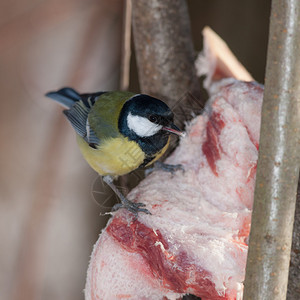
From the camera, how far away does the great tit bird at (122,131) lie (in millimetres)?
807

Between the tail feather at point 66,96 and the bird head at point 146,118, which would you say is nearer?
the bird head at point 146,118

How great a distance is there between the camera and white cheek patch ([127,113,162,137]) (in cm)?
83

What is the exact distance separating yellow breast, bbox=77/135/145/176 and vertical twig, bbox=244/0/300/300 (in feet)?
1.16

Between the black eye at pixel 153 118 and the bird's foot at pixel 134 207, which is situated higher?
the black eye at pixel 153 118

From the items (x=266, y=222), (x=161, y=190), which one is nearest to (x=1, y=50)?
(x=161, y=190)

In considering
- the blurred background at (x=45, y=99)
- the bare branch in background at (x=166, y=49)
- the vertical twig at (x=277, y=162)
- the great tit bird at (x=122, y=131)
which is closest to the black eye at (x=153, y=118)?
the great tit bird at (x=122, y=131)

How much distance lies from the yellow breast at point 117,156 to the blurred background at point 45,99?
60 centimetres

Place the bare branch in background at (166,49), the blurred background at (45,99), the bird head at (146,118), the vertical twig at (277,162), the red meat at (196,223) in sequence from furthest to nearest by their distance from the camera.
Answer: the blurred background at (45,99)
the bare branch in background at (166,49)
the bird head at (146,118)
the red meat at (196,223)
the vertical twig at (277,162)

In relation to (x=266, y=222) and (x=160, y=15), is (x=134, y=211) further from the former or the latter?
(x=160, y=15)

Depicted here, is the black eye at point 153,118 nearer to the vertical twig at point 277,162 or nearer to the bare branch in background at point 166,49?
the bare branch in background at point 166,49

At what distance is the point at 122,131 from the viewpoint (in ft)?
3.00

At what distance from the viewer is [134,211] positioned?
722mm

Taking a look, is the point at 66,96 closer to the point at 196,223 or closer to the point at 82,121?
the point at 82,121

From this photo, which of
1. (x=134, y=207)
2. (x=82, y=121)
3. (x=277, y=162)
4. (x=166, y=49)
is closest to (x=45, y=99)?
(x=82, y=121)
